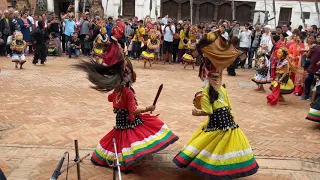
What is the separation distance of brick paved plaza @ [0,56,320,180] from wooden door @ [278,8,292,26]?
2231 cm

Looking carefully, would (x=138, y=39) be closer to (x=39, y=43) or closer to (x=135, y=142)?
(x=39, y=43)

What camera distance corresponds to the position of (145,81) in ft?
37.9

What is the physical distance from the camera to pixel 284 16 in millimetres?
32000

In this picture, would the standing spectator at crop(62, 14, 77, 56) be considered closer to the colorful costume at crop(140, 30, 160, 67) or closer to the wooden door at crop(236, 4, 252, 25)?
the colorful costume at crop(140, 30, 160, 67)

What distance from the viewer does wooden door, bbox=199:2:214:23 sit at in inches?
1281

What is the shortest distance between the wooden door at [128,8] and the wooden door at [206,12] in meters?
6.40

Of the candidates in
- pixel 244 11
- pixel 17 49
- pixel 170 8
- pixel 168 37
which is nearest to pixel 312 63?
pixel 168 37

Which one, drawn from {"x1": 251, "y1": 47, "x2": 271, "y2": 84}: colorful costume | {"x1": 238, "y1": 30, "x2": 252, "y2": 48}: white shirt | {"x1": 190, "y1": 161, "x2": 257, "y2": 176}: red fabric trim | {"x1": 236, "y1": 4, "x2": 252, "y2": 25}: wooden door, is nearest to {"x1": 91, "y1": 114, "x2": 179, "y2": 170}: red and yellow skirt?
{"x1": 190, "y1": 161, "x2": 257, "y2": 176}: red fabric trim

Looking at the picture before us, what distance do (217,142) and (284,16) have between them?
3042cm

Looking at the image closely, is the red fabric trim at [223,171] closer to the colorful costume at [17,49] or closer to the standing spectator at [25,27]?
the colorful costume at [17,49]

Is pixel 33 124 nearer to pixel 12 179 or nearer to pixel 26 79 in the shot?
pixel 12 179

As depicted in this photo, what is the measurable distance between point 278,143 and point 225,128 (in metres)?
2.32

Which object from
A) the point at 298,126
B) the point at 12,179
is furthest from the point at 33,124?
the point at 298,126

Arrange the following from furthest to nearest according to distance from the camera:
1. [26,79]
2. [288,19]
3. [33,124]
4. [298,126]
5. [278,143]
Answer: [288,19] < [26,79] < [298,126] < [33,124] < [278,143]
